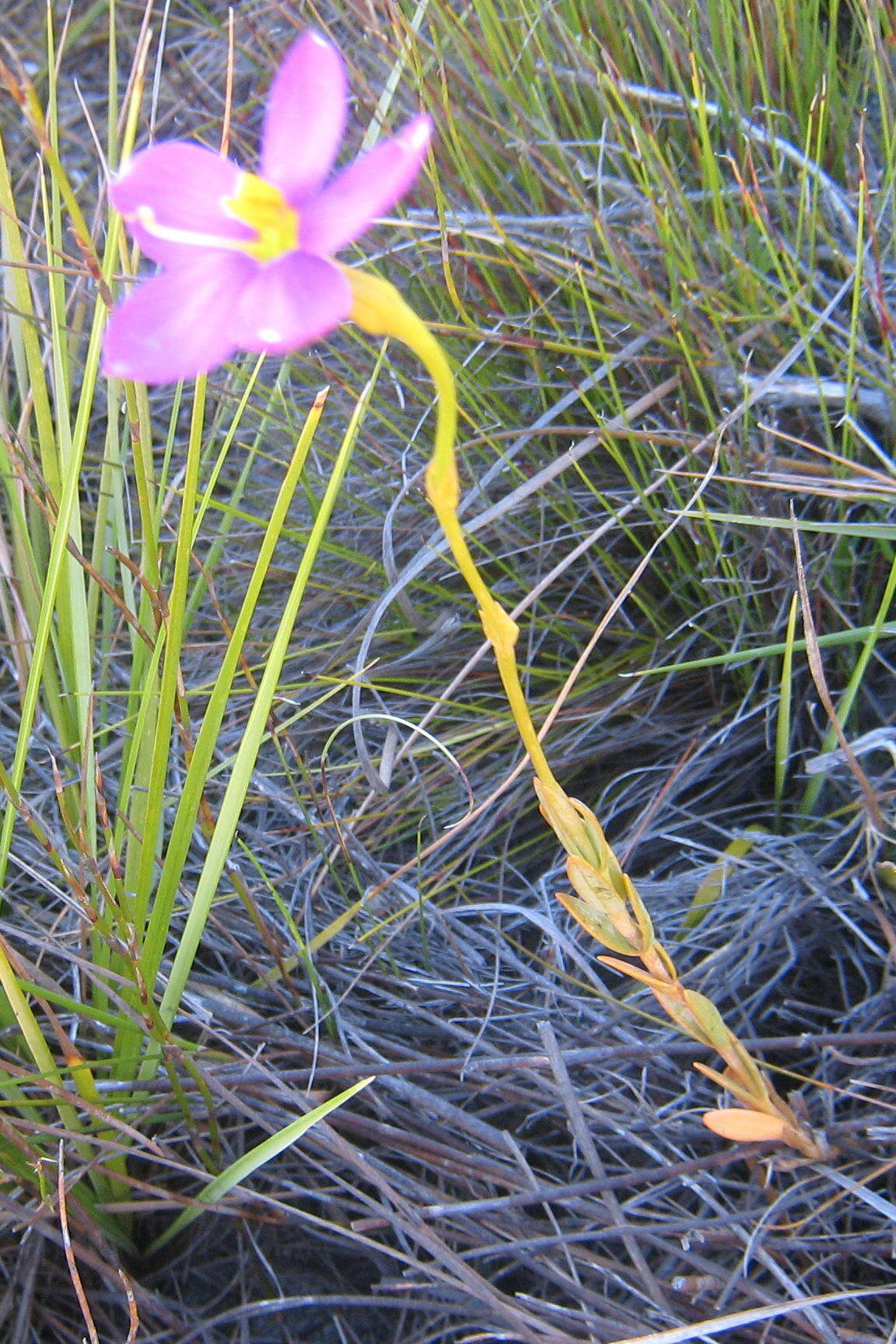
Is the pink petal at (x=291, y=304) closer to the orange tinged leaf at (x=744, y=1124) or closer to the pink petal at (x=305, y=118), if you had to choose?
the pink petal at (x=305, y=118)

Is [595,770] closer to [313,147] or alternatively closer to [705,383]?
[705,383]

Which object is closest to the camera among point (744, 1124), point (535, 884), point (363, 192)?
point (363, 192)

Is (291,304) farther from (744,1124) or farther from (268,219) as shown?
(744,1124)

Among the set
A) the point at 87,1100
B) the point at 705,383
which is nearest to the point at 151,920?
the point at 87,1100

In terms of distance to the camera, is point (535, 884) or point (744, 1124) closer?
point (744, 1124)

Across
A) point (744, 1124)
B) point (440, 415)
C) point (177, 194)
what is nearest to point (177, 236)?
point (177, 194)

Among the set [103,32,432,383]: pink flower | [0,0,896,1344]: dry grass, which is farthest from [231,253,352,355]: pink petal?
[0,0,896,1344]: dry grass

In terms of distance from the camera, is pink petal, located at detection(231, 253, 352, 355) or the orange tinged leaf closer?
pink petal, located at detection(231, 253, 352, 355)

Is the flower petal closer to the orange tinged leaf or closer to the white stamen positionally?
the white stamen
